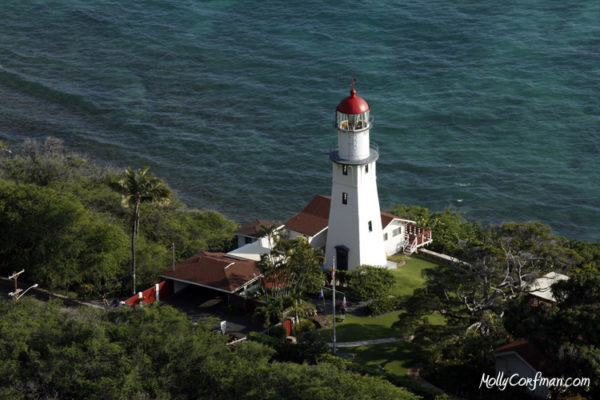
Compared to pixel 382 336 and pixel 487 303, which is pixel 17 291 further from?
pixel 487 303

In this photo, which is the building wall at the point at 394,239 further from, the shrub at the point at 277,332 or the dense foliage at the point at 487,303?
the shrub at the point at 277,332

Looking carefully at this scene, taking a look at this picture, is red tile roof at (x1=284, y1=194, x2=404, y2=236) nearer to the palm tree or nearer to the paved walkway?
the palm tree

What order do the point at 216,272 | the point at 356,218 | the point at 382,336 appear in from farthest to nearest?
1. the point at 356,218
2. the point at 216,272
3. the point at 382,336

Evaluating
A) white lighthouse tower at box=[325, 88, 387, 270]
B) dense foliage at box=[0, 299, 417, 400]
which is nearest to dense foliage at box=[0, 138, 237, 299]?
white lighthouse tower at box=[325, 88, 387, 270]

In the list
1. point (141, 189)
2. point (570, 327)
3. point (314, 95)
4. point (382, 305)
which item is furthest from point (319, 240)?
point (314, 95)

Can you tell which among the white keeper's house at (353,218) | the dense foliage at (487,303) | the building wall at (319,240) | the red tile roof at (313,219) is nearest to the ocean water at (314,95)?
the red tile roof at (313,219)
